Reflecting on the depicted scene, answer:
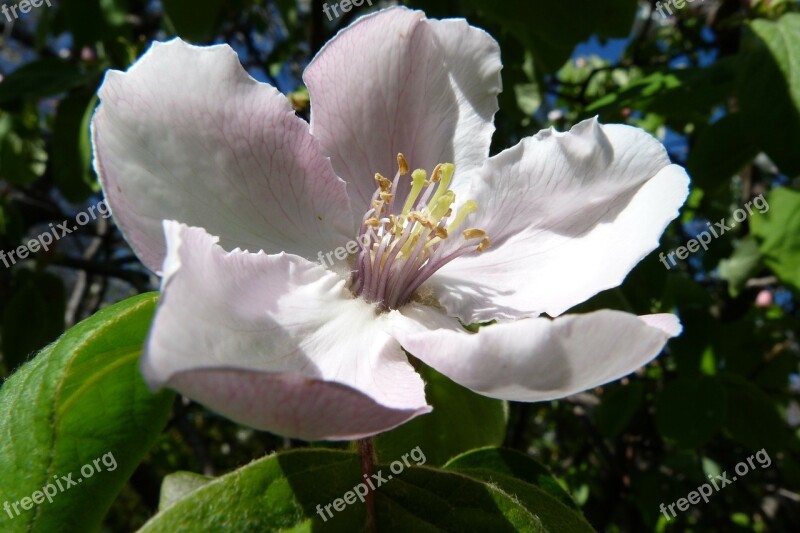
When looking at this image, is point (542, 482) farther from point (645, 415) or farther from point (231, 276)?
point (645, 415)

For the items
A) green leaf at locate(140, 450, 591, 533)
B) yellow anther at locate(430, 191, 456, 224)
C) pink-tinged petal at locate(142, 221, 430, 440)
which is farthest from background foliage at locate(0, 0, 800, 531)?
yellow anther at locate(430, 191, 456, 224)

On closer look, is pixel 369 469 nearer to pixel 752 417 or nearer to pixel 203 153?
pixel 203 153

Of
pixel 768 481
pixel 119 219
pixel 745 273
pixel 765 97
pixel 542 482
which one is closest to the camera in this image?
pixel 119 219

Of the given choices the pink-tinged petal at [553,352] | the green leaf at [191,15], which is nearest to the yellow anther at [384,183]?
the pink-tinged petal at [553,352]

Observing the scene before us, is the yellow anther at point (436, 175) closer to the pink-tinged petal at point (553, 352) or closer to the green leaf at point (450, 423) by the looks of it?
the green leaf at point (450, 423)

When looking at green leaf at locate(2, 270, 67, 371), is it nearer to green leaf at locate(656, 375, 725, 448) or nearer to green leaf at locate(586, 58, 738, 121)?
green leaf at locate(586, 58, 738, 121)

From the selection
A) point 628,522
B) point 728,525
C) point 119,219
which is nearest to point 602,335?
point 119,219

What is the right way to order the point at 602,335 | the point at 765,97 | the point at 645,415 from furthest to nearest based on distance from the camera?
1. the point at 645,415
2. the point at 765,97
3. the point at 602,335
